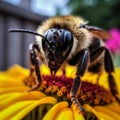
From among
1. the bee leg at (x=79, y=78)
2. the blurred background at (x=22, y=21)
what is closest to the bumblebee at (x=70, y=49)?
the bee leg at (x=79, y=78)

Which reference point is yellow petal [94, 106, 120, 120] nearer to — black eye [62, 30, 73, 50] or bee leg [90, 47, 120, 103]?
bee leg [90, 47, 120, 103]

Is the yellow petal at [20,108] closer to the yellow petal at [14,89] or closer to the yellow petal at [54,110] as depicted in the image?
the yellow petal at [54,110]

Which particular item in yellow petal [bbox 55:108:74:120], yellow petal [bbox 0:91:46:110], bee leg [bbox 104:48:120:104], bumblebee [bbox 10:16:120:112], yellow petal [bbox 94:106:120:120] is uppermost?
bumblebee [bbox 10:16:120:112]

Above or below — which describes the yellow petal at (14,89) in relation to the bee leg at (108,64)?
below

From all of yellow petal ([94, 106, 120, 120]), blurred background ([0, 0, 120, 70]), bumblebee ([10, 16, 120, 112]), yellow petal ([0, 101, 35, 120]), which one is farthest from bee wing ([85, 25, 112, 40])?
blurred background ([0, 0, 120, 70])

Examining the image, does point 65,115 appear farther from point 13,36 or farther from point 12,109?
point 13,36

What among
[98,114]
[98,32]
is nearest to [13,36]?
[98,32]
